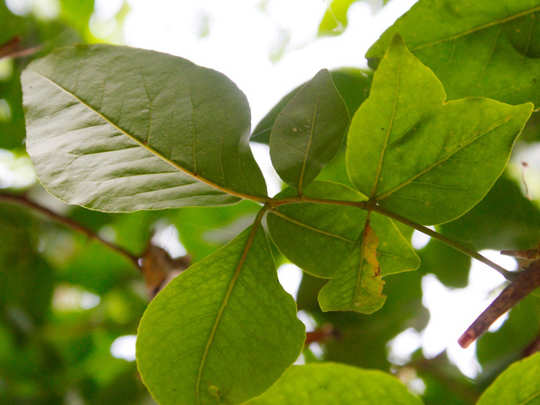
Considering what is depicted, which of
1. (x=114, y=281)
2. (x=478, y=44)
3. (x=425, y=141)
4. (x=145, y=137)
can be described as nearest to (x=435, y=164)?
(x=425, y=141)

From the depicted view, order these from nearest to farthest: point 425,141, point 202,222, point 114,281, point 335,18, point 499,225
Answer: point 425,141, point 499,225, point 335,18, point 202,222, point 114,281

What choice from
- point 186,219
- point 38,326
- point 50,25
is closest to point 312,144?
point 186,219

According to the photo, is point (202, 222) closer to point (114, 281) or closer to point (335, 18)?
point (114, 281)

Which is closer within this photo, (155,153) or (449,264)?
(155,153)

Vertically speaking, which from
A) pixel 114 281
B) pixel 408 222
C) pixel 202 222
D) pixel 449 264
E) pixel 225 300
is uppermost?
pixel 408 222

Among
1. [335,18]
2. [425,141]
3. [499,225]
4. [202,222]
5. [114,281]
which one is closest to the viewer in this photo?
[425,141]

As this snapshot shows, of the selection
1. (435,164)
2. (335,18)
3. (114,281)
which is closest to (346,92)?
(335,18)

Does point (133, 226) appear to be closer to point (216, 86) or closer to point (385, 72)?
point (216, 86)

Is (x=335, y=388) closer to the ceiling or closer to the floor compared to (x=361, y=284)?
closer to the floor
